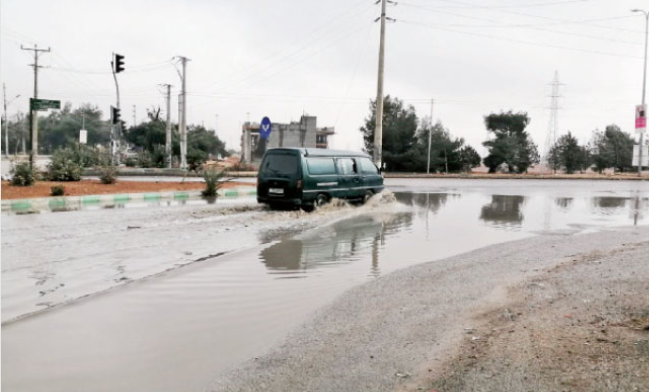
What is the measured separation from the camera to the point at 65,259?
809 cm

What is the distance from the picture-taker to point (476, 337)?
13.9 ft

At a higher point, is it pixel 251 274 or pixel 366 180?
pixel 366 180

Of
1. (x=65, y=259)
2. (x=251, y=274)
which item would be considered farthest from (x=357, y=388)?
(x=65, y=259)

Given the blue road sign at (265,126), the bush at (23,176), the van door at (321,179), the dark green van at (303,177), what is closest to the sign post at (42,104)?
the bush at (23,176)

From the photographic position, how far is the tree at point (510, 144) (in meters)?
54.6

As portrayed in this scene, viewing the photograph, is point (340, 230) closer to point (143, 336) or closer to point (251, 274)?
point (251, 274)

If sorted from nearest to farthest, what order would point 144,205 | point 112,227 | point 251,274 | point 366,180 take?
point 251,274 → point 112,227 → point 144,205 → point 366,180

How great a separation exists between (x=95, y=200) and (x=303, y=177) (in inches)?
260

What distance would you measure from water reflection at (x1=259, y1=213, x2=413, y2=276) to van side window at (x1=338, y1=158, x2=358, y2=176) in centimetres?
280

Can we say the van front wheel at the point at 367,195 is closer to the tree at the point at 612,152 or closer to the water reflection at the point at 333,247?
the water reflection at the point at 333,247

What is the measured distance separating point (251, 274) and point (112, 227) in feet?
16.7

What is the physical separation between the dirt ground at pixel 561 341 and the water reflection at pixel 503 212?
7.96 metres

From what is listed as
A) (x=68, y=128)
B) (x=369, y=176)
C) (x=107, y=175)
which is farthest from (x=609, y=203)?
(x=68, y=128)

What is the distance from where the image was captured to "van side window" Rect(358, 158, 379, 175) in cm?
1691
